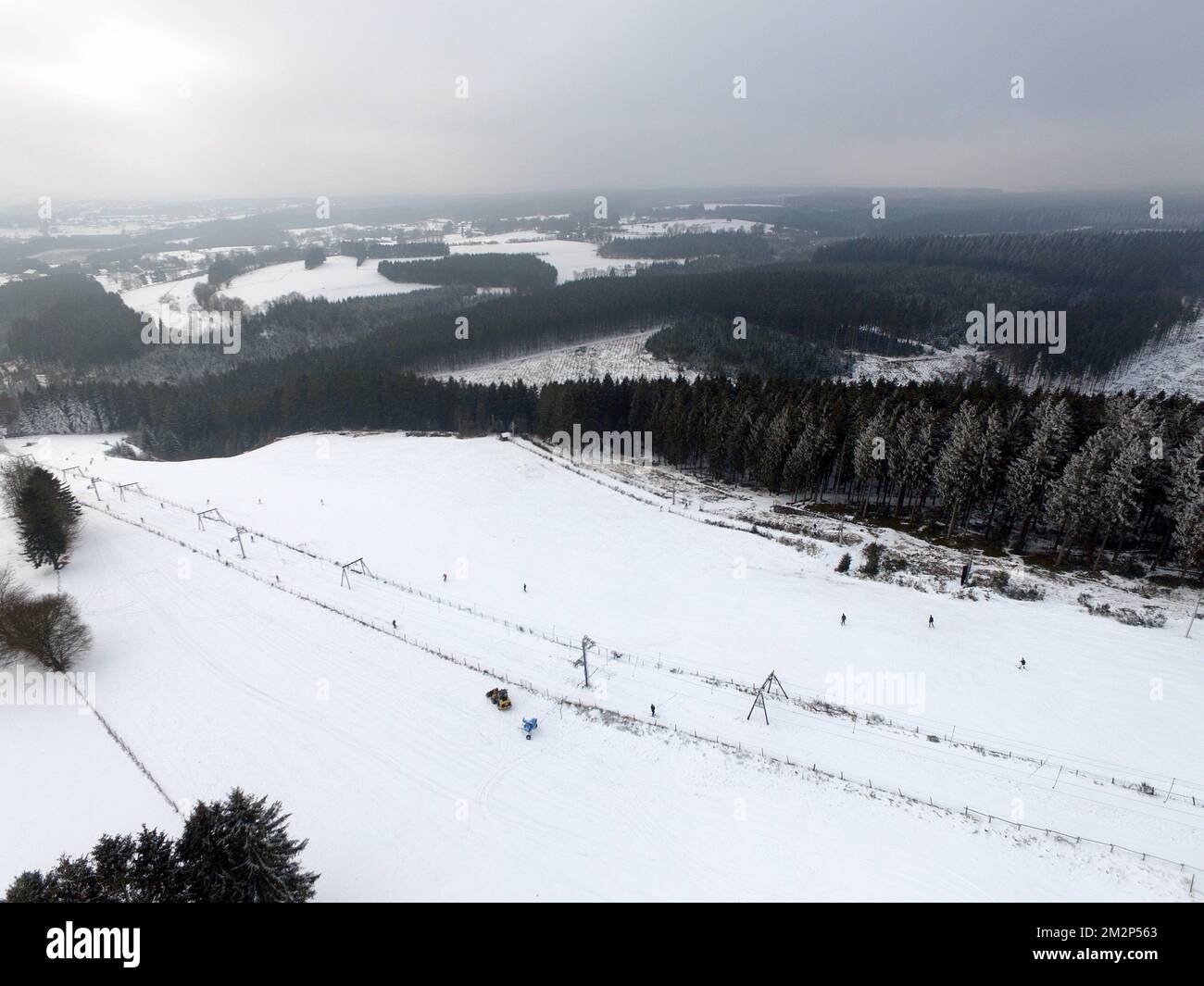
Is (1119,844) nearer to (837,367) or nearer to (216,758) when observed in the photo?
(216,758)

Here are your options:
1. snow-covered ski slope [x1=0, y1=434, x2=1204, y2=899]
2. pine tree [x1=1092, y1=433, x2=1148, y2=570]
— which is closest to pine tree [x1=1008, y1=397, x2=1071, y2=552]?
pine tree [x1=1092, y1=433, x2=1148, y2=570]

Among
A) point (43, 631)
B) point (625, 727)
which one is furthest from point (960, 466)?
point (43, 631)

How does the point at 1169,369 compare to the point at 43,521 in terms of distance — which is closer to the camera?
the point at 43,521

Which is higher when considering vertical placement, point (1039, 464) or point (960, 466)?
point (1039, 464)

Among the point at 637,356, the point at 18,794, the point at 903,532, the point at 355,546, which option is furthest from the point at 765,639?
the point at 637,356

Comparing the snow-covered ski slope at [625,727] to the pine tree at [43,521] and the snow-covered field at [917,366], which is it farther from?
the snow-covered field at [917,366]

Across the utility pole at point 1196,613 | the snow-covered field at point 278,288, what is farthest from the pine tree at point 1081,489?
the snow-covered field at point 278,288

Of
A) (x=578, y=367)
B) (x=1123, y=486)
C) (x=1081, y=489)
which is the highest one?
(x=578, y=367)

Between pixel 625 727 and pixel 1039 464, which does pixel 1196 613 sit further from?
pixel 625 727
